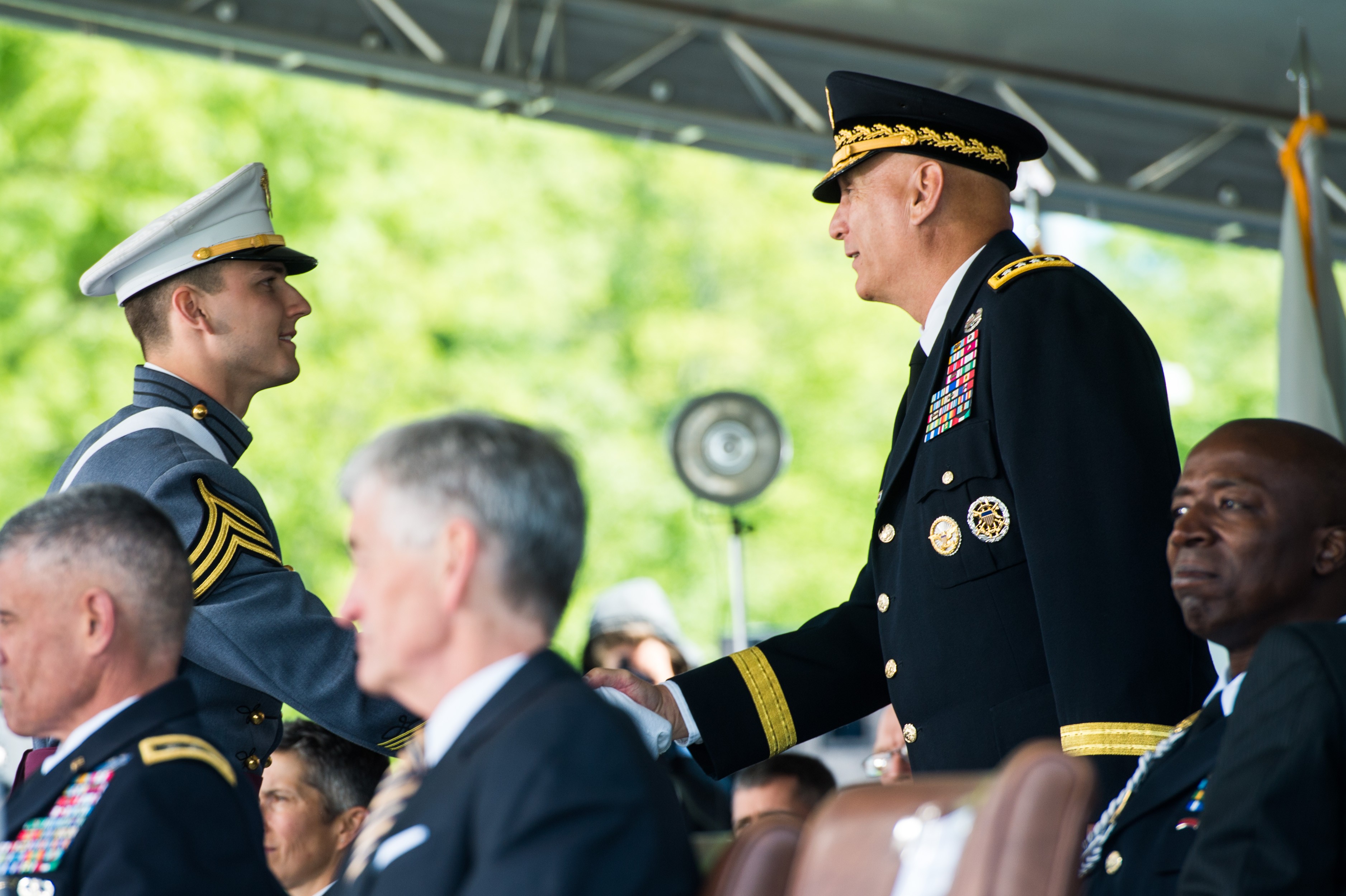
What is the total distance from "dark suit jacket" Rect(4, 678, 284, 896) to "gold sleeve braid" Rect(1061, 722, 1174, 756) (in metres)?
1.25

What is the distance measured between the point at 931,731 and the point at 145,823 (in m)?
1.39

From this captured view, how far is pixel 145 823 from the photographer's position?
2.10 metres

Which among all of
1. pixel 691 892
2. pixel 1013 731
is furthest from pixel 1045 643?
pixel 691 892

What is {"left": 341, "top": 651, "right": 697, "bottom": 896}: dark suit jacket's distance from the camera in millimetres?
1596

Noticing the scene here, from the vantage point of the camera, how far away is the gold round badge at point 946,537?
2830 mm

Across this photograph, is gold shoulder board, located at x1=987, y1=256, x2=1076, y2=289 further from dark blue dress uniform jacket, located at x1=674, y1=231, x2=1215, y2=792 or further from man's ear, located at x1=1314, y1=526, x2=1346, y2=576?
man's ear, located at x1=1314, y1=526, x2=1346, y2=576

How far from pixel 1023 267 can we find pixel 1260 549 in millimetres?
693

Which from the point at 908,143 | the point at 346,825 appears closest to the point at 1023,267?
the point at 908,143

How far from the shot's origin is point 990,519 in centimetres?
279

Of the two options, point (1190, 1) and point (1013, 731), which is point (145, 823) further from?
point (1190, 1)

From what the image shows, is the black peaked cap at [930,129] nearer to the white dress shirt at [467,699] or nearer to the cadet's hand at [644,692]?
the cadet's hand at [644,692]

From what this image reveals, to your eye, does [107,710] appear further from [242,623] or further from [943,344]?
[943,344]

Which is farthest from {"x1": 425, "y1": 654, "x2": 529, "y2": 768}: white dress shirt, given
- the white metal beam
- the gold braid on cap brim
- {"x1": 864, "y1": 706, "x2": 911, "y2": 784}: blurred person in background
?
the white metal beam

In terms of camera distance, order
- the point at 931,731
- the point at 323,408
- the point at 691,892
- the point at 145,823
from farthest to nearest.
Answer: the point at 323,408 → the point at 931,731 → the point at 145,823 → the point at 691,892
